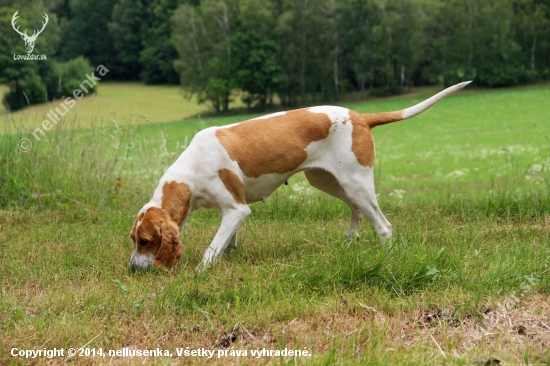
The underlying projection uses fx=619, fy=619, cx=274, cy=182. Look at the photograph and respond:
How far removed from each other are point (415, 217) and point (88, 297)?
4.02 m

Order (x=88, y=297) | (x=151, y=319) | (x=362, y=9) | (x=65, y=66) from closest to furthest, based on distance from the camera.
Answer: (x=151, y=319) < (x=88, y=297) < (x=65, y=66) < (x=362, y=9)

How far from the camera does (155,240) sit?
4879 millimetres

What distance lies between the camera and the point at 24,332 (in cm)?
369

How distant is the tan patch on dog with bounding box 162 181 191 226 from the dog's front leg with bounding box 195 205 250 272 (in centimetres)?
34

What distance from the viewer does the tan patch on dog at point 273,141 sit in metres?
5.33

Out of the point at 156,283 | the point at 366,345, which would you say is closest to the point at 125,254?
the point at 156,283

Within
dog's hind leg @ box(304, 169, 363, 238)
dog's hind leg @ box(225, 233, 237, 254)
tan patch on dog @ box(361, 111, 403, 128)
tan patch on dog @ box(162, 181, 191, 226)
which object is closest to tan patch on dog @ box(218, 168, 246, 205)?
tan patch on dog @ box(162, 181, 191, 226)

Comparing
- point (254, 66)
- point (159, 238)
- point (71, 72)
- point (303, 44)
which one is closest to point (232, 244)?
point (159, 238)

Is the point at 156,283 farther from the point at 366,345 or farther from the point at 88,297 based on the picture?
the point at 366,345

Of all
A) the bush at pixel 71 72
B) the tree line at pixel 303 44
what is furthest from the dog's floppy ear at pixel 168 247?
the tree line at pixel 303 44

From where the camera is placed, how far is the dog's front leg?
16.5 feet

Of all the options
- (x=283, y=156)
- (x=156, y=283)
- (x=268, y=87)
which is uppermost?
(x=283, y=156)

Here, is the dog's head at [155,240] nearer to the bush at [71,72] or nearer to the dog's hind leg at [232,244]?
the dog's hind leg at [232,244]

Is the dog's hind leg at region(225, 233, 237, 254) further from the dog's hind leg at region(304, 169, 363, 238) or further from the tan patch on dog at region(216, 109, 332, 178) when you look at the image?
the dog's hind leg at region(304, 169, 363, 238)
